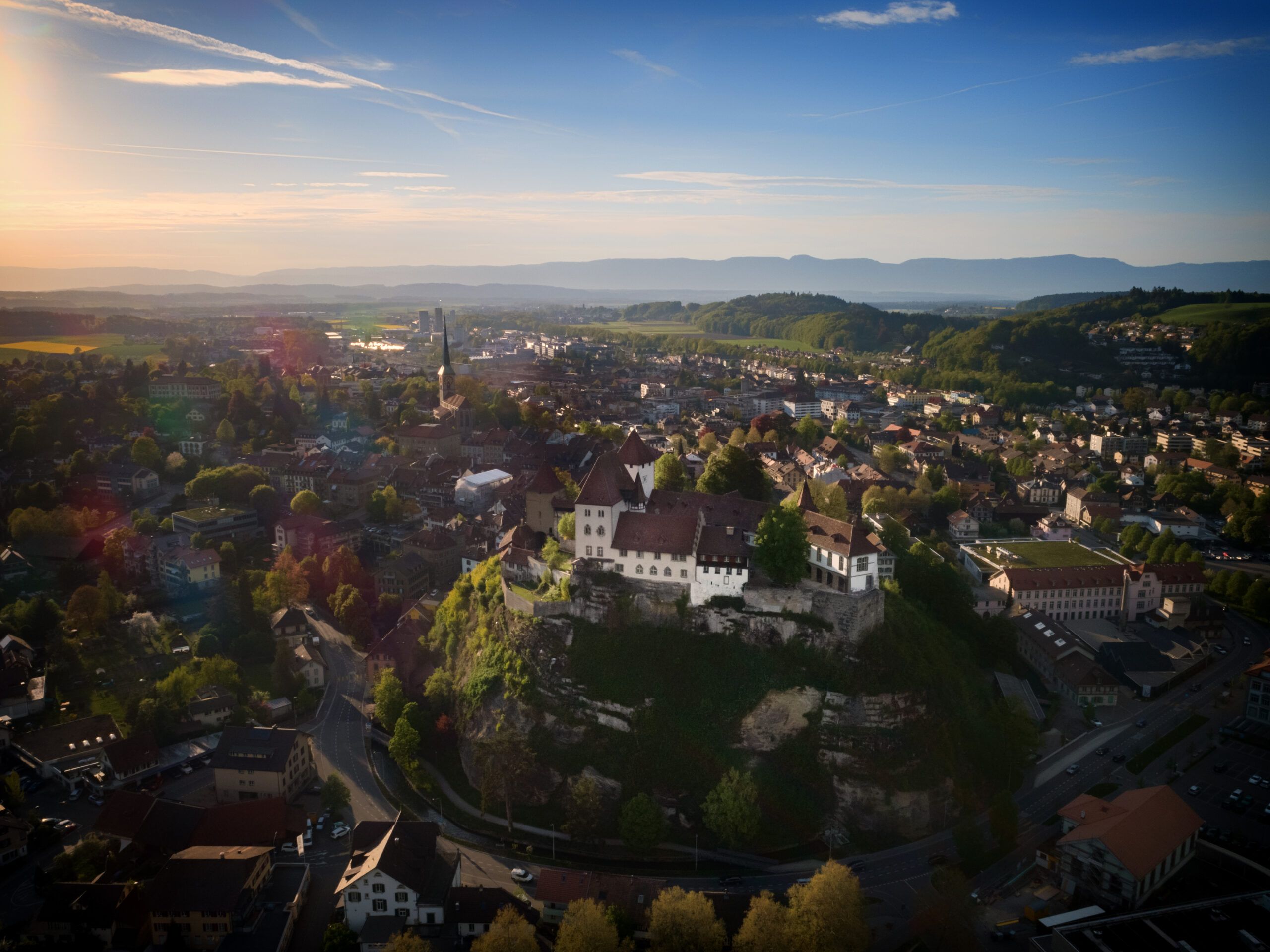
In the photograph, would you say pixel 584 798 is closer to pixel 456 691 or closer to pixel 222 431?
pixel 456 691

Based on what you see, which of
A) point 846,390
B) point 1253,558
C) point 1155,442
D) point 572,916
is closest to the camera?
point 572,916

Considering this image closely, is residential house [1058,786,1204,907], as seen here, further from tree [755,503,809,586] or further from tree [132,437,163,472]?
tree [132,437,163,472]

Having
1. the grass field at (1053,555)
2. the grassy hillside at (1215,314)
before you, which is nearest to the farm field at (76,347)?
the grass field at (1053,555)

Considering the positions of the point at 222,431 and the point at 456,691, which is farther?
the point at 222,431

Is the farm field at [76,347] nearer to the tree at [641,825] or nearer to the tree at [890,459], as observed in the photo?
the tree at [890,459]

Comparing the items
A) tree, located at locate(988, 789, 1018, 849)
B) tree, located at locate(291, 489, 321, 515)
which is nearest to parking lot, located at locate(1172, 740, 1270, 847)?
tree, located at locate(988, 789, 1018, 849)

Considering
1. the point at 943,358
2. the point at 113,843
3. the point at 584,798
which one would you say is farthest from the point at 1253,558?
the point at 943,358
